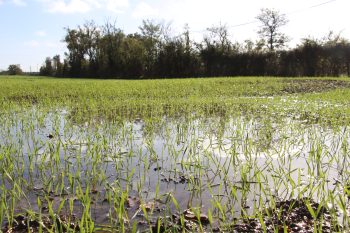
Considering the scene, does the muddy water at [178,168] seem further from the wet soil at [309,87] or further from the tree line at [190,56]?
the tree line at [190,56]

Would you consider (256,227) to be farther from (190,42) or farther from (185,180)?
(190,42)

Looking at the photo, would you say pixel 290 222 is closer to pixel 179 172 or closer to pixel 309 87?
pixel 179 172

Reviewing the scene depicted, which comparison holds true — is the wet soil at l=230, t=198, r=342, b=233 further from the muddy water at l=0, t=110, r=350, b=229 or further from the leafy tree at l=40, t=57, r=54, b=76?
the leafy tree at l=40, t=57, r=54, b=76

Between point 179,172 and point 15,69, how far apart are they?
56.6m

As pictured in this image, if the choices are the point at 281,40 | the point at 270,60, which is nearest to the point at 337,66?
the point at 270,60

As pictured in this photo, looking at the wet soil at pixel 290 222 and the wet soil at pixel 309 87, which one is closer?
the wet soil at pixel 290 222

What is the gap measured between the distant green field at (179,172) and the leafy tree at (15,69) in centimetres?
5001

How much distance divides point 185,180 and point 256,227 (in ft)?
3.92

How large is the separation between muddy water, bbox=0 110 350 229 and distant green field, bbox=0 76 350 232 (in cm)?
2

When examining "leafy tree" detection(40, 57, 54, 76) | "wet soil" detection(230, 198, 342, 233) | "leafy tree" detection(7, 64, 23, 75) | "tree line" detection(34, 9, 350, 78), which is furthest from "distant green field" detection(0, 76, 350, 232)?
"leafy tree" detection(7, 64, 23, 75)

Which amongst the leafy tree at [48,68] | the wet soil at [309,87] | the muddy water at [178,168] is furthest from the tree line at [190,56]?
the muddy water at [178,168]

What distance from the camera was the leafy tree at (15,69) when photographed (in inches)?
2122

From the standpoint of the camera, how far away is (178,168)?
13.4 feet

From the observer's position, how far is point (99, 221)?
9.00ft
